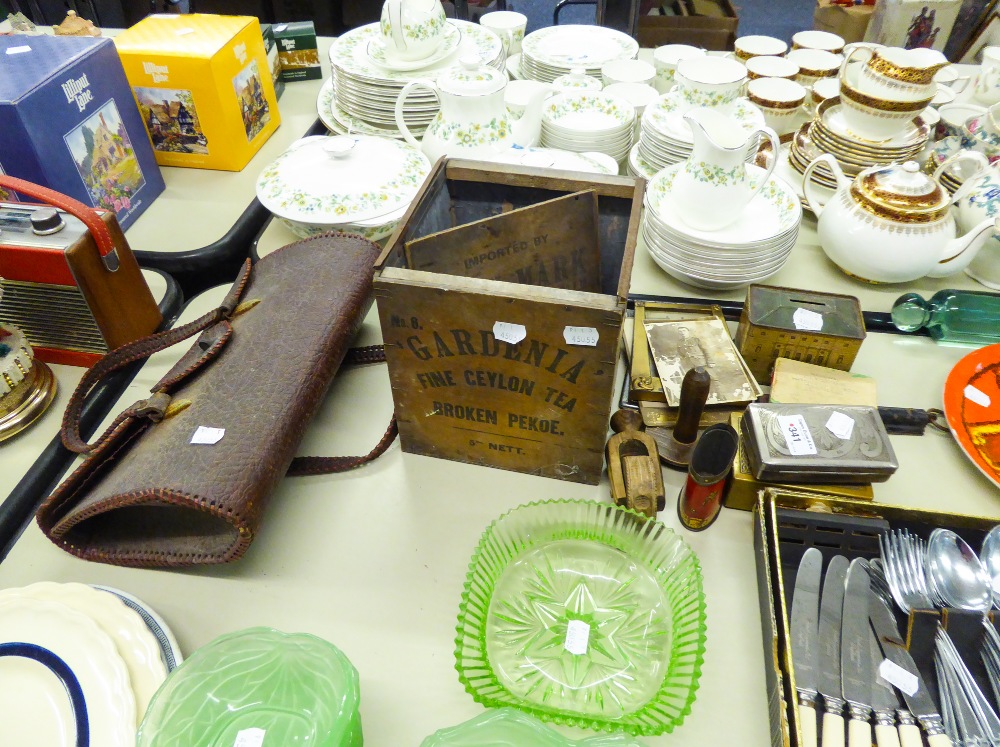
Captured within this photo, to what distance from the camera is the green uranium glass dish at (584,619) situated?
0.68m

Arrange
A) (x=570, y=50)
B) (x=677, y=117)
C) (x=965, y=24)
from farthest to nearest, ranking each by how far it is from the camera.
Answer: (x=965, y=24), (x=570, y=50), (x=677, y=117)

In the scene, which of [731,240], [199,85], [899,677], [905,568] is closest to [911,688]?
[899,677]

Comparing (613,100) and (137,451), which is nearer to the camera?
(137,451)

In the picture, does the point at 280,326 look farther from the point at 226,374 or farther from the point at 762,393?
the point at 762,393

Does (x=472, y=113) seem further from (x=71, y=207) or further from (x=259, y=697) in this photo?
(x=259, y=697)

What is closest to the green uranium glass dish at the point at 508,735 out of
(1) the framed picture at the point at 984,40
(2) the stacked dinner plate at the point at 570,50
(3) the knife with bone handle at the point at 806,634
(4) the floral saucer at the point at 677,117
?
(3) the knife with bone handle at the point at 806,634

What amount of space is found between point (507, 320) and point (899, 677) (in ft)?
1.87

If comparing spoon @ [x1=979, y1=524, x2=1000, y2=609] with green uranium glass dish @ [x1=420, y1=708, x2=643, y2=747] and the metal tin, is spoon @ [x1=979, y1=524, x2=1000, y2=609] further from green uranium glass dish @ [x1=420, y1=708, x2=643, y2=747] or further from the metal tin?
green uranium glass dish @ [x1=420, y1=708, x2=643, y2=747]

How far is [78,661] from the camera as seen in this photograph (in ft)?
2.32

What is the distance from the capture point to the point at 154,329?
110 cm

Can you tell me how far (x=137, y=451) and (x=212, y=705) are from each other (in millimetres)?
335

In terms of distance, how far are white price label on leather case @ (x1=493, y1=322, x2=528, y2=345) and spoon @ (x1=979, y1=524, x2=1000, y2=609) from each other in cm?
61

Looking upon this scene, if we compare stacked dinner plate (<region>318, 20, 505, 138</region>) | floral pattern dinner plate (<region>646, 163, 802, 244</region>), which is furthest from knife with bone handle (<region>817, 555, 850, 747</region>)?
stacked dinner plate (<region>318, 20, 505, 138</region>)

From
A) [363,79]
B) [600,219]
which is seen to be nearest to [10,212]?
[363,79]
